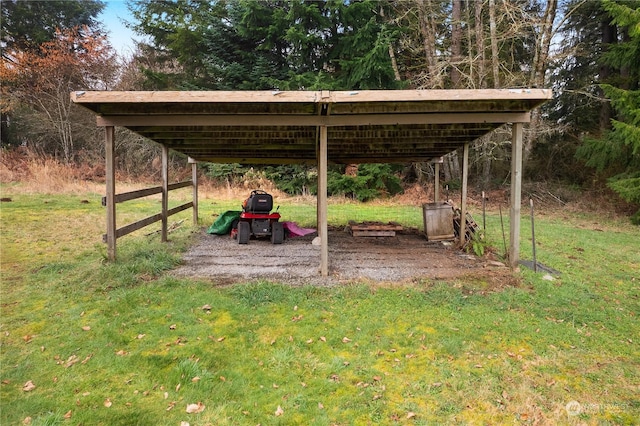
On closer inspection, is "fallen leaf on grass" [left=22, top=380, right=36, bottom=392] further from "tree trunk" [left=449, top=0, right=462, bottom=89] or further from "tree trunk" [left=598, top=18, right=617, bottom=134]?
"tree trunk" [left=598, top=18, right=617, bottom=134]

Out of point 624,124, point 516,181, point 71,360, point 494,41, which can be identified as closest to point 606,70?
point 494,41

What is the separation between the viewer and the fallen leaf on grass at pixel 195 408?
224cm

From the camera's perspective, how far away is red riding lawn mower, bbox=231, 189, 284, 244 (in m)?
6.70

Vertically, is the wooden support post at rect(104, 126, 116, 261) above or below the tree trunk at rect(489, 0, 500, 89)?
below

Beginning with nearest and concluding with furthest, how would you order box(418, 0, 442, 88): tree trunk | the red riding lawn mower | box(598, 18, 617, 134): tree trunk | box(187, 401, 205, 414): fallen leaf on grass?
box(187, 401, 205, 414): fallen leaf on grass < the red riding lawn mower < box(598, 18, 617, 134): tree trunk < box(418, 0, 442, 88): tree trunk

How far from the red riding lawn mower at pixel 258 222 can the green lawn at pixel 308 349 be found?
1775 millimetres

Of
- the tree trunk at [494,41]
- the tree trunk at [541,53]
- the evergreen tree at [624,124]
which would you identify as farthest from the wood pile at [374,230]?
the tree trunk at [541,53]

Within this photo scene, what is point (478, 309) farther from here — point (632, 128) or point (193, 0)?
point (193, 0)

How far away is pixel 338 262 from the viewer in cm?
538

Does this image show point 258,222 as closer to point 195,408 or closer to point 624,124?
point 195,408

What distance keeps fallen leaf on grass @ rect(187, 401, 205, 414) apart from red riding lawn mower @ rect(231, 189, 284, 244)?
14.7 feet

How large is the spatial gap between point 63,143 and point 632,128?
2080 centimetres

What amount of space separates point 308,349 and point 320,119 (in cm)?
287

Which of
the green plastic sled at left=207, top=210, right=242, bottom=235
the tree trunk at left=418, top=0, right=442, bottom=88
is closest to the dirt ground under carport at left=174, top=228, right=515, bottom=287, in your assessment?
the green plastic sled at left=207, top=210, right=242, bottom=235
